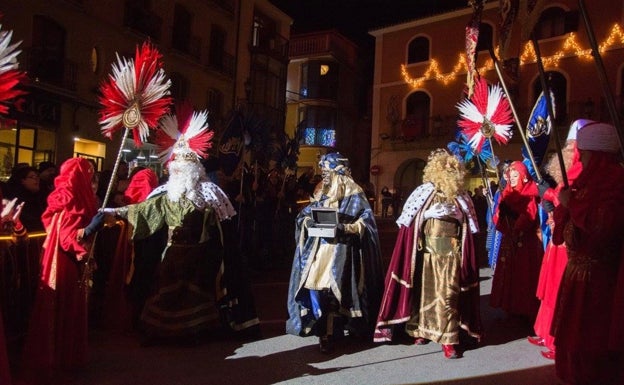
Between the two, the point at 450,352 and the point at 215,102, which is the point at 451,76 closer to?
the point at 215,102

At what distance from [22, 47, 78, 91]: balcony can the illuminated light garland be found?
14275mm

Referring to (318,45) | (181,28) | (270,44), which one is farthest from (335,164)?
(318,45)

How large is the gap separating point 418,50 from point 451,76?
8.80 feet

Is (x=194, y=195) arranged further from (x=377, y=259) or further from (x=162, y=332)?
(x=377, y=259)

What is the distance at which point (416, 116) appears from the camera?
1059 inches

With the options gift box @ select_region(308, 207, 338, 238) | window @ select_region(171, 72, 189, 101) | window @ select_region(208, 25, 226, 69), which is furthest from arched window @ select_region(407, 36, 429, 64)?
gift box @ select_region(308, 207, 338, 238)

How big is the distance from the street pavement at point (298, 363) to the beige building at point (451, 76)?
17418mm

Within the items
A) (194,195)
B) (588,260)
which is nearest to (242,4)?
(194,195)

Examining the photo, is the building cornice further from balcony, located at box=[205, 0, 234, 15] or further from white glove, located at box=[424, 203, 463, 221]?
white glove, located at box=[424, 203, 463, 221]

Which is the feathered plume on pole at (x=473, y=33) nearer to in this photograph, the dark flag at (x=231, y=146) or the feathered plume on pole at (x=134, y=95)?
the feathered plume on pole at (x=134, y=95)

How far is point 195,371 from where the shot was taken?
Answer: 4.48 m

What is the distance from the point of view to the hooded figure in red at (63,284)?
4.02 metres

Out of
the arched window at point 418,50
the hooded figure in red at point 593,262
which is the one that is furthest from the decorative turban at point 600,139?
the arched window at point 418,50

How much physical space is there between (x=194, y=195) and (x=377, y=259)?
2064 millimetres
